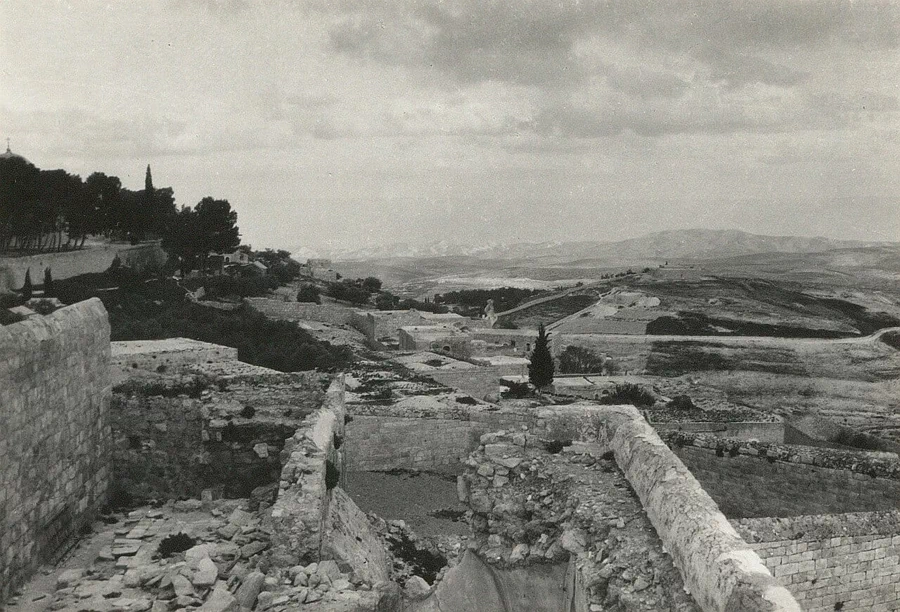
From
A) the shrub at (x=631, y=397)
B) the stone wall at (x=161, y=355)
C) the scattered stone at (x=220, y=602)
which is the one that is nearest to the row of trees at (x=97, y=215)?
the stone wall at (x=161, y=355)

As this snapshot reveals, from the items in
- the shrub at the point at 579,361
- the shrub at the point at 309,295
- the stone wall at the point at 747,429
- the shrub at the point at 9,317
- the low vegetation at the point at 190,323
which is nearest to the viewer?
the shrub at the point at 9,317

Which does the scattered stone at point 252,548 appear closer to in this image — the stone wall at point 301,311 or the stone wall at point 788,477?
the stone wall at point 788,477

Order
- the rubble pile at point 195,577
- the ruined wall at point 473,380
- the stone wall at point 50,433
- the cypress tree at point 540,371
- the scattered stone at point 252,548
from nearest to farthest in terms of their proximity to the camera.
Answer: the rubble pile at point 195,577, the stone wall at point 50,433, the scattered stone at point 252,548, the ruined wall at point 473,380, the cypress tree at point 540,371

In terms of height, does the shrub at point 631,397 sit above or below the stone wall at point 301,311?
below

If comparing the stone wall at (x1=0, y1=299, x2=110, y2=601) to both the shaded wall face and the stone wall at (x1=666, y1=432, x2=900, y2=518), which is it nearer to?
the stone wall at (x1=666, y1=432, x2=900, y2=518)

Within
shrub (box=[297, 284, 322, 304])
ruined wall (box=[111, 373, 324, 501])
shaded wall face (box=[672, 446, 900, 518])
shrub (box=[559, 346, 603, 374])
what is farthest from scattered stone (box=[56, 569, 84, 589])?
shrub (box=[297, 284, 322, 304])
